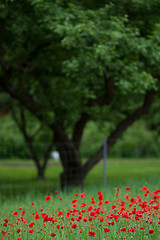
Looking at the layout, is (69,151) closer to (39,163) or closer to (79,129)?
(79,129)

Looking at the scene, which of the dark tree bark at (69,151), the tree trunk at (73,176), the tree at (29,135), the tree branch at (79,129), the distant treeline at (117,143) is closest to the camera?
the dark tree bark at (69,151)

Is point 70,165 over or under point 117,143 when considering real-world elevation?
over

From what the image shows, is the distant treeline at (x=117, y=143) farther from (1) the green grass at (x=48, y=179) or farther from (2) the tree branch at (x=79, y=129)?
(2) the tree branch at (x=79, y=129)

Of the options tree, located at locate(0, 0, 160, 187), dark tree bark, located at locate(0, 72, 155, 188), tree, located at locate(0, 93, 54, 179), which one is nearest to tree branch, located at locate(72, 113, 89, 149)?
tree, located at locate(0, 0, 160, 187)

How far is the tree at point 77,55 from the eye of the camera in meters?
7.71

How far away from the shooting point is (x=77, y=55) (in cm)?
A: 886

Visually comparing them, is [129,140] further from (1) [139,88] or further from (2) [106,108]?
(1) [139,88]

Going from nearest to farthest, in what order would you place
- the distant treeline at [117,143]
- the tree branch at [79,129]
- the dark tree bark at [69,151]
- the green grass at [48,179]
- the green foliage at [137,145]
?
the green grass at [48,179] → the dark tree bark at [69,151] → the tree branch at [79,129] → the distant treeline at [117,143] → the green foliage at [137,145]

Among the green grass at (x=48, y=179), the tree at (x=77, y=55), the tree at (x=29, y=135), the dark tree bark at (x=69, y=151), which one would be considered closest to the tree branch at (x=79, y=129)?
the tree at (x=77, y=55)

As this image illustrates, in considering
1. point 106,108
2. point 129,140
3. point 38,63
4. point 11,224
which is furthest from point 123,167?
point 11,224

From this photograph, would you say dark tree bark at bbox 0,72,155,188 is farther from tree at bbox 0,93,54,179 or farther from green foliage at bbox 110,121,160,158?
green foliage at bbox 110,121,160,158

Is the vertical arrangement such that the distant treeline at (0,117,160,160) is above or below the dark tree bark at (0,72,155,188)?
below

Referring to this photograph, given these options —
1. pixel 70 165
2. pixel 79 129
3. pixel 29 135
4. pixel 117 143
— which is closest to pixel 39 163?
pixel 29 135

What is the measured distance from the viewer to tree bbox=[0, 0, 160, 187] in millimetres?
7715
